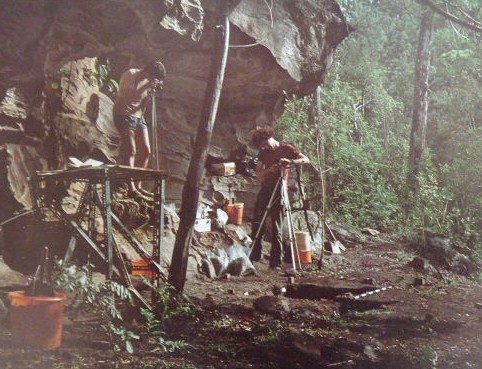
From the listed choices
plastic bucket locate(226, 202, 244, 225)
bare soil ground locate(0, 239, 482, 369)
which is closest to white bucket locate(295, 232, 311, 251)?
bare soil ground locate(0, 239, 482, 369)

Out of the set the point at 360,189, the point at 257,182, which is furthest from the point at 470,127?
the point at 257,182

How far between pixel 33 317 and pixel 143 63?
4.48 metres

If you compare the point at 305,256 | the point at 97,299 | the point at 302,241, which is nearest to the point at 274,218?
the point at 302,241

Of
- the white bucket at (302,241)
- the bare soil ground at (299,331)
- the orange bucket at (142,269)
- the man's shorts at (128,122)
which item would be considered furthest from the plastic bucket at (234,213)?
the orange bucket at (142,269)

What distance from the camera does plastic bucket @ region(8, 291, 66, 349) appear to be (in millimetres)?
2986

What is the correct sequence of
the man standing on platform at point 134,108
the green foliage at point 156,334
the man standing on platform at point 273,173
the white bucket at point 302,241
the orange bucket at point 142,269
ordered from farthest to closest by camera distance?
the white bucket at point 302,241 < the man standing on platform at point 273,173 < the man standing on platform at point 134,108 < the orange bucket at point 142,269 < the green foliage at point 156,334

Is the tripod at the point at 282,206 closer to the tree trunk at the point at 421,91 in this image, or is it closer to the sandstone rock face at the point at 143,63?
the sandstone rock face at the point at 143,63

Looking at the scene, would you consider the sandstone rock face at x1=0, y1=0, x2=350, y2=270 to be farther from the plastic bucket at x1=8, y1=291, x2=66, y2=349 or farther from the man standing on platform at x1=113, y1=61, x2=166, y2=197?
the plastic bucket at x1=8, y1=291, x2=66, y2=349

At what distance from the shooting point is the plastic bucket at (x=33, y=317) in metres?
2.99

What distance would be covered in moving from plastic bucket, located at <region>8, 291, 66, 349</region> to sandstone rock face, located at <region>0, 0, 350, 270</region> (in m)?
2.01

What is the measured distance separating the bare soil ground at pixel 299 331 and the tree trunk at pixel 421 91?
7.79 m

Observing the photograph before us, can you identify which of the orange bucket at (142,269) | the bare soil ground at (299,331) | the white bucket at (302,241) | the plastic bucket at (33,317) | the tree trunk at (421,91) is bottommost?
the bare soil ground at (299,331)

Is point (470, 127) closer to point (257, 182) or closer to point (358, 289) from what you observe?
point (257, 182)

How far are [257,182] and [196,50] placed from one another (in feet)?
10.4
